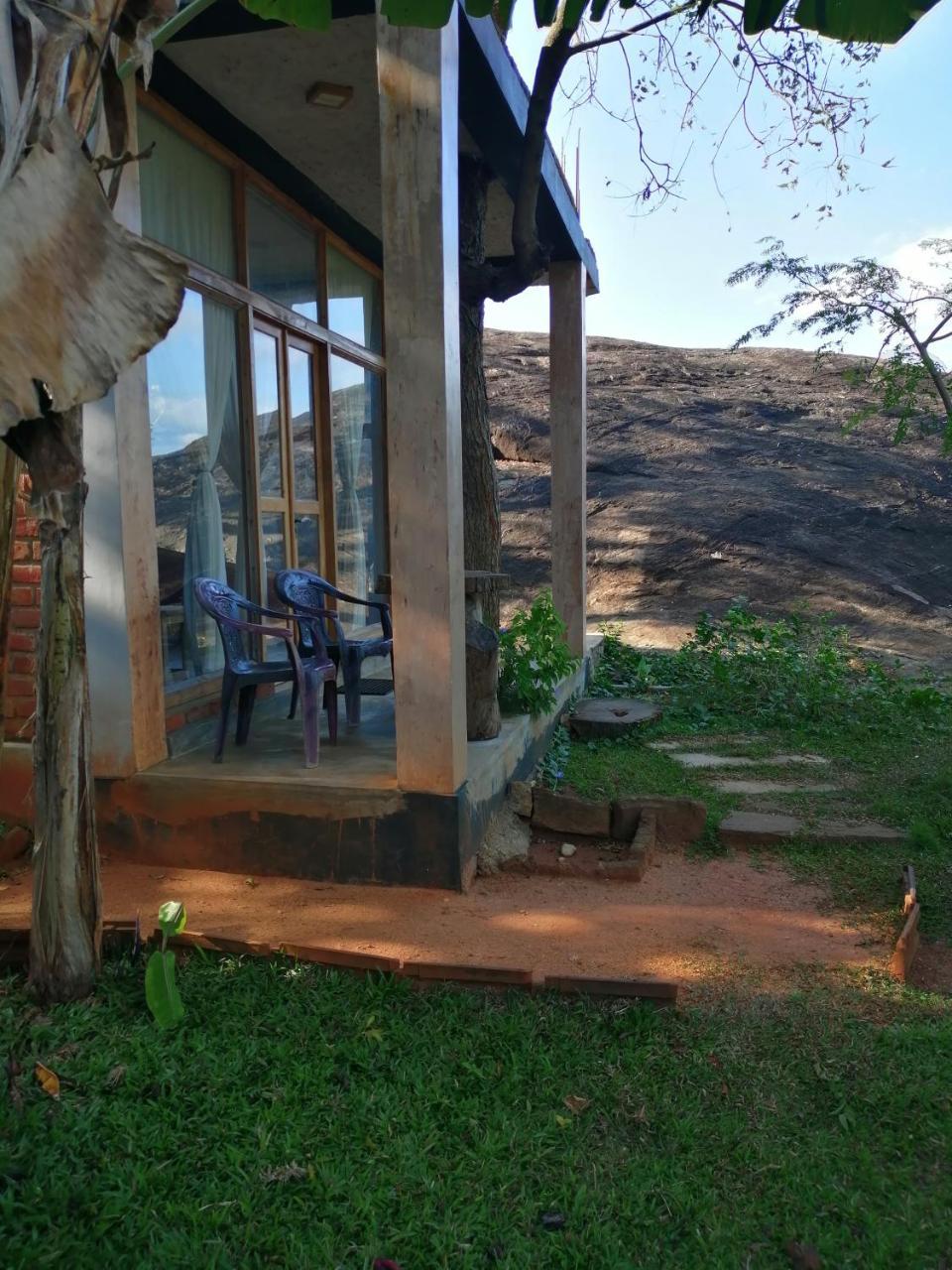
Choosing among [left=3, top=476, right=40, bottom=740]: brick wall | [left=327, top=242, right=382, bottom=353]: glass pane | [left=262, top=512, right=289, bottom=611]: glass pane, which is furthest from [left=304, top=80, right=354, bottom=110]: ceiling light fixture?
[left=3, top=476, right=40, bottom=740]: brick wall

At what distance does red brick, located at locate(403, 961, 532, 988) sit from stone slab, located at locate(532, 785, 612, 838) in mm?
1923

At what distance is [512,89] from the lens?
5324mm

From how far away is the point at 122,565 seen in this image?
4027 mm

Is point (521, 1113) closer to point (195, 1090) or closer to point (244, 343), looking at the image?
point (195, 1090)

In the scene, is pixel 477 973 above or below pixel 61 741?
below

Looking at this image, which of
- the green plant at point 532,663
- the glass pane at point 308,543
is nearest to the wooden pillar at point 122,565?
the green plant at point 532,663

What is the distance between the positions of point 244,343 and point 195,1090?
4677 millimetres

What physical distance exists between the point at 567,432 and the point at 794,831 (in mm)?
4371

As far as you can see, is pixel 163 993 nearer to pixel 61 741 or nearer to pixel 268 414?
pixel 61 741

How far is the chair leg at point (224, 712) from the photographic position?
4.37m

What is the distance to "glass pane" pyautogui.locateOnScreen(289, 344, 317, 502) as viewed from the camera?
685 centimetres

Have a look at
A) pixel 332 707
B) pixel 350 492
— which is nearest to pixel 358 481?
pixel 350 492

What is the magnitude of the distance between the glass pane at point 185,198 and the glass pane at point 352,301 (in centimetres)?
158

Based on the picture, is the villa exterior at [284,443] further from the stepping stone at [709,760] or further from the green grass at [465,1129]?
the stepping stone at [709,760]
